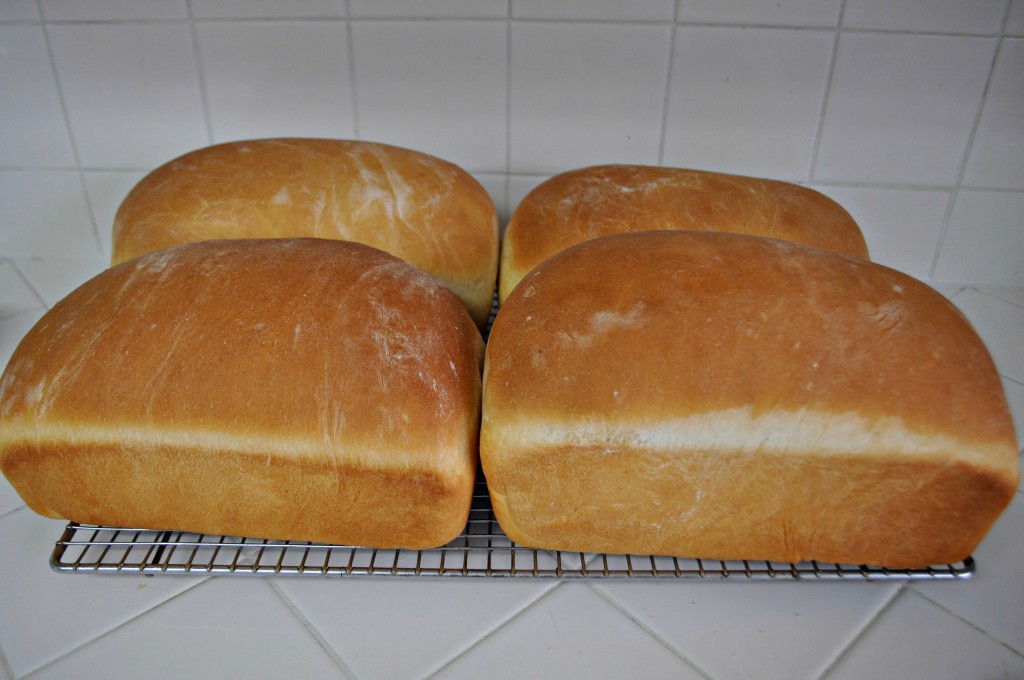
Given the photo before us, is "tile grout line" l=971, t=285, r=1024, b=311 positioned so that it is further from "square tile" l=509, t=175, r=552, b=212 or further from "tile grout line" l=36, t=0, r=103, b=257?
"tile grout line" l=36, t=0, r=103, b=257

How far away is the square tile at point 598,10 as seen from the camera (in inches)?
45.5

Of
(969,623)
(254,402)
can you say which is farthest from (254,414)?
(969,623)

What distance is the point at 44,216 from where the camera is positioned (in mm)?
1434

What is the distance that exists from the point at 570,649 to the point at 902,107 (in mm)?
1170

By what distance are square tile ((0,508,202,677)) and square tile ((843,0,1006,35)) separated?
1367 millimetres

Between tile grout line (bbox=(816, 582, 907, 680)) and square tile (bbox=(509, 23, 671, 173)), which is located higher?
square tile (bbox=(509, 23, 671, 173))

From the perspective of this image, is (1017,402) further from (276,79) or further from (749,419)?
(276,79)

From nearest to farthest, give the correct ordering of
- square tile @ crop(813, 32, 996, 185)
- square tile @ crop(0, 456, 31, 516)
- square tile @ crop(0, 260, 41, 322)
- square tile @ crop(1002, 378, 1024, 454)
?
square tile @ crop(0, 456, 31, 516), square tile @ crop(1002, 378, 1024, 454), square tile @ crop(813, 32, 996, 185), square tile @ crop(0, 260, 41, 322)

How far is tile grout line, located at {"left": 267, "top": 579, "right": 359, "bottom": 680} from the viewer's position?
642mm

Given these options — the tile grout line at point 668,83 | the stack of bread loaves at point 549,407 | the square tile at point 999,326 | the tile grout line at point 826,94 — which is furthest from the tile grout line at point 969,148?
the stack of bread loaves at point 549,407

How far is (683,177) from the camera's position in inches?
43.2

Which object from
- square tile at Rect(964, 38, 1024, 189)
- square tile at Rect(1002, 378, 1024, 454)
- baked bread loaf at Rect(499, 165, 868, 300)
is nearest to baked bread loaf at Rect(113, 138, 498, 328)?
baked bread loaf at Rect(499, 165, 868, 300)

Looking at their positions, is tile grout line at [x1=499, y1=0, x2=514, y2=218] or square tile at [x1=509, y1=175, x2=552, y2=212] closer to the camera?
tile grout line at [x1=499, y1=0, x2=514, y2=218]

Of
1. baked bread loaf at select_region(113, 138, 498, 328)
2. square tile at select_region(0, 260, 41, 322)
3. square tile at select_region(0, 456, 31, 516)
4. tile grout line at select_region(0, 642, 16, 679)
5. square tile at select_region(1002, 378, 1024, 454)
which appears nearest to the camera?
tile grout line at select_region(0, 642, 16, 679)
